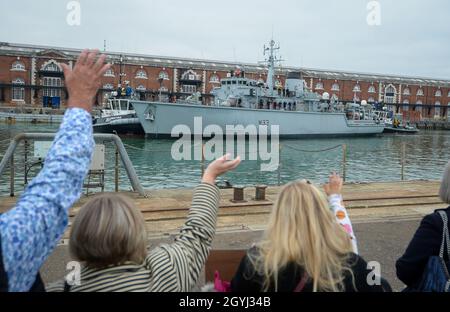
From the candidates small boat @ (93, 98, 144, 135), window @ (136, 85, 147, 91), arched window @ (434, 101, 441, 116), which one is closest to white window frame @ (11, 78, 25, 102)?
window @ (136, 85, 147, 91)

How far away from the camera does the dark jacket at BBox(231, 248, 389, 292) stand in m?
2.26

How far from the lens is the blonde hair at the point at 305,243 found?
2.26 metres

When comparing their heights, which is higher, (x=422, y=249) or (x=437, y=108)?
(x=437, y=108)

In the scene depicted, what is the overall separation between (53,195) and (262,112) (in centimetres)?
4758

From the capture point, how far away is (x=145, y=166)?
2422 cm

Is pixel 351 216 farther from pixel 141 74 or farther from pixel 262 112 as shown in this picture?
pixel 141 74

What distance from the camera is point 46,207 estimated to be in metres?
1.78

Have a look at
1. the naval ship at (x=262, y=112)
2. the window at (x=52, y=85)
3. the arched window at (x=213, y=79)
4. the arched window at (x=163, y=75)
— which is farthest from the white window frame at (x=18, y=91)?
the naval ship at (x=262, y=112)

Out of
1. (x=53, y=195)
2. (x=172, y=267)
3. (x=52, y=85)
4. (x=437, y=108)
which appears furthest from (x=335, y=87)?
(x=53, y=195)

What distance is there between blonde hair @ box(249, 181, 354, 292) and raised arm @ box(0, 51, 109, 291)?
3.24 feet

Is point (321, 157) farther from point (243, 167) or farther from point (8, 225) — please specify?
point (8, 225)

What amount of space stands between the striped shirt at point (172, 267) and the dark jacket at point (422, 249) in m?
1.36

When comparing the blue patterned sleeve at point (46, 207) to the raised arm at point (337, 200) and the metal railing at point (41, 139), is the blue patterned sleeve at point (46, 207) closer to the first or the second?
the raised arm at point (337, 200)
